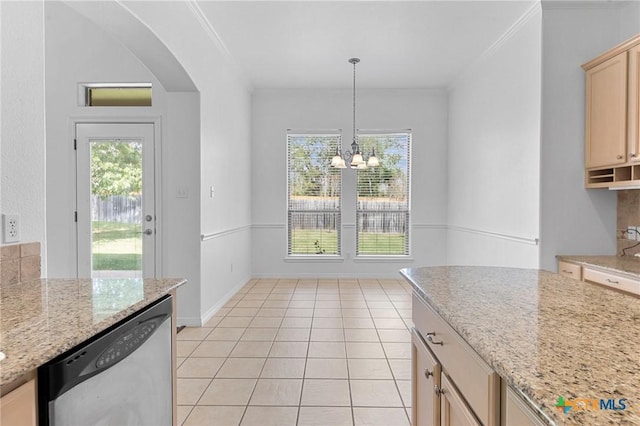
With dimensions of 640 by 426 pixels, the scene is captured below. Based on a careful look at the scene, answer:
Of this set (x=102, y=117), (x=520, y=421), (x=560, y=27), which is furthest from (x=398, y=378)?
(x=102, y=117)

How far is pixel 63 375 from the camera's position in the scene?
916 millimetres

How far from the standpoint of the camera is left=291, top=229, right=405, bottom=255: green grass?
236 inches

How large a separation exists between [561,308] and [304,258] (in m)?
4.90

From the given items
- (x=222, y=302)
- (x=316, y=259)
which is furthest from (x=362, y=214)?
(x=222, y=302)

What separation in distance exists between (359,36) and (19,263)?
367 cm

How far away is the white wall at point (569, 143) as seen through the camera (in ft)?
10.7

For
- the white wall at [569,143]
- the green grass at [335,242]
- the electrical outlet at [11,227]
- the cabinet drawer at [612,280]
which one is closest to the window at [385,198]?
the green grass at [335,242]

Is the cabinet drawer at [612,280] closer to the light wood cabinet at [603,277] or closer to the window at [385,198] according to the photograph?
the light wood cabinet at [603,277]

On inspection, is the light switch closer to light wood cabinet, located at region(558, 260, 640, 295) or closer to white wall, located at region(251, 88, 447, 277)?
white wall, located at region(251, 88, 447, 277)

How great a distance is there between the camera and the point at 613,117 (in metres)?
2.91

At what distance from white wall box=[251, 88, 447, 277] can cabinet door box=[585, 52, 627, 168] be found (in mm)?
2689

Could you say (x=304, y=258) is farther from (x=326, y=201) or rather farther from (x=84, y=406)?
(x=84, y=406)

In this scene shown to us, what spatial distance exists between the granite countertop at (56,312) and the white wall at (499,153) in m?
3.38

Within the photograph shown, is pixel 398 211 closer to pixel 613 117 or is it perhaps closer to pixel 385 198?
pixel 385 198
